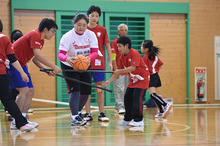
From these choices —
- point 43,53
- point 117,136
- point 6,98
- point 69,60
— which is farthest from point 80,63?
point 43,53

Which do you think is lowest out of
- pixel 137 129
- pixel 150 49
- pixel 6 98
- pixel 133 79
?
pixel 137 129

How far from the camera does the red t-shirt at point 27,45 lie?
435 cm

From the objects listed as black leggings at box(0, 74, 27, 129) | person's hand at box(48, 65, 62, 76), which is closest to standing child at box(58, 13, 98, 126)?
person's hand at box(48, 65, 62, 76)

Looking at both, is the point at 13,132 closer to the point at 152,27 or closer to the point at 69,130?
the point at 69,130

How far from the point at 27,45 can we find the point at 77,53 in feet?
2.38

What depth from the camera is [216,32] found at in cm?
922

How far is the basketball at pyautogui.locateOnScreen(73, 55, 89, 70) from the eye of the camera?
4574 millimetres

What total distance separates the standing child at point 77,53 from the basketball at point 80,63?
0.21 ft

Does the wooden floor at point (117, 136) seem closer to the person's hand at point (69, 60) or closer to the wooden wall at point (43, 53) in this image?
the person's hand at point (69, 60)

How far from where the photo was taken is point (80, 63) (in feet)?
15.0

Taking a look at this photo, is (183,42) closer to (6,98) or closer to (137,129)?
(137,129)

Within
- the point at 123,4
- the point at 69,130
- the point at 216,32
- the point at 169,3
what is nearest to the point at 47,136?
the point at 69,130

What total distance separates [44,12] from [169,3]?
122 inches

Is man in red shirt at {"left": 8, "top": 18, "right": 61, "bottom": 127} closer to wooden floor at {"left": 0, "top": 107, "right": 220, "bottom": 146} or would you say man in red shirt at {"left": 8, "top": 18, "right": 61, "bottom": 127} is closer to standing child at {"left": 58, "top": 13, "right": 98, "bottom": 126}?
standing child at {"left": 58, "top": 13, "right": 98, "bottom": 126}
